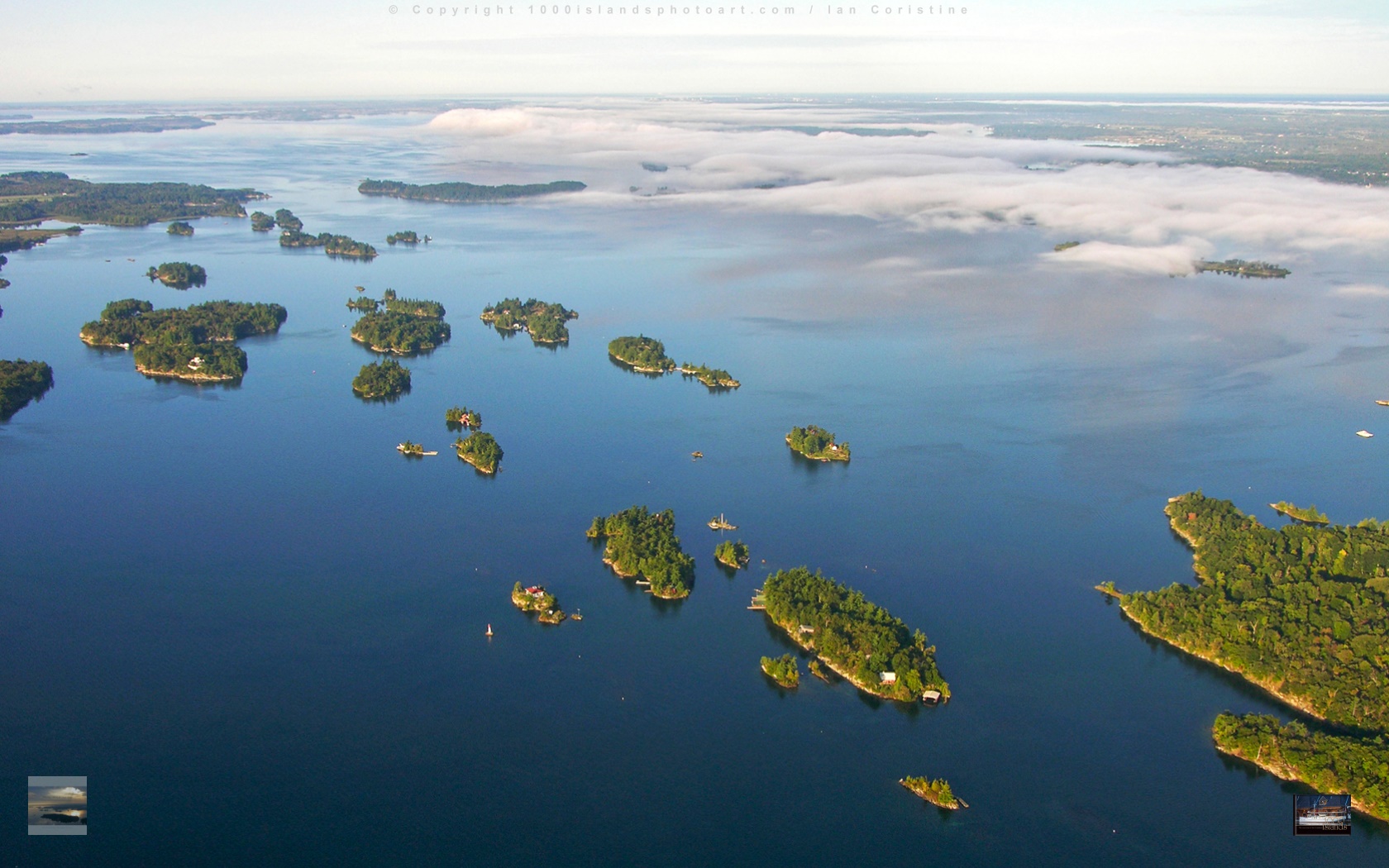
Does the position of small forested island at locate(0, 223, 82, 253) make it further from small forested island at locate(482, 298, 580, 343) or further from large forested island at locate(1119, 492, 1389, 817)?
large forested island at locate(1119, 492, 1389, 817)

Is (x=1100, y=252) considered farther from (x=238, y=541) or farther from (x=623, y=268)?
(x=238, y=541)

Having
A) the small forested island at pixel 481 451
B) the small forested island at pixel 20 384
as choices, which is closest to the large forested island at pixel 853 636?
the small forested island at pixel 481 451

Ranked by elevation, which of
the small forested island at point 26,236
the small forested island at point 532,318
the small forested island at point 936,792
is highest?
the small forested island at point 26,236

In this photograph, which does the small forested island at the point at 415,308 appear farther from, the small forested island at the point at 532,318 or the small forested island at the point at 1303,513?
the small forested island at the point at 1303,513

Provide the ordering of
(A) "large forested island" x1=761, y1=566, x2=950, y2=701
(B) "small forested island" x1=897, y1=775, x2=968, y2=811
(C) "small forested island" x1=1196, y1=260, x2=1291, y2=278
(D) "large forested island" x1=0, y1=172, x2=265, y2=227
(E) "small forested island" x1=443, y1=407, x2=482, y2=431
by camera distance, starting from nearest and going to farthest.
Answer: (B) "small forested island" x1=897, y1=775, x2=968, y2=811 → (A) "large forested island" x1=761, y1=566, x2=950, y2=701 → (E) "small forested island" x1=443, y1=407, x2=482, y2=431 → (C) "small forested island" x1=1196, y1=260, x2=1291, y2=278 → (D) "large forested island" x1=0, y1=172, x2=265, y2=227

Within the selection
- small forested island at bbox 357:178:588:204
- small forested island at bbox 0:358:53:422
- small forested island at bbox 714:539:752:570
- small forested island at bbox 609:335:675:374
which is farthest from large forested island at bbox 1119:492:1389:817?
small forested island at bbox 357:178:588:204

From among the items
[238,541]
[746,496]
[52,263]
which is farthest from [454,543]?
[52,263]

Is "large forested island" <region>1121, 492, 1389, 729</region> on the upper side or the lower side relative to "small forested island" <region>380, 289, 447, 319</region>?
lower

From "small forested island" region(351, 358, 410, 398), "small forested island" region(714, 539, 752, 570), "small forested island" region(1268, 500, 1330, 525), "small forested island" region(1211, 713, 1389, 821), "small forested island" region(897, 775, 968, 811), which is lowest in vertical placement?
"small forested island" region(897, 775, 968, 811)

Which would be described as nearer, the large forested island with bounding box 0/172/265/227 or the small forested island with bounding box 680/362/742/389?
the small forested island with bounding box 680/362/742/389
